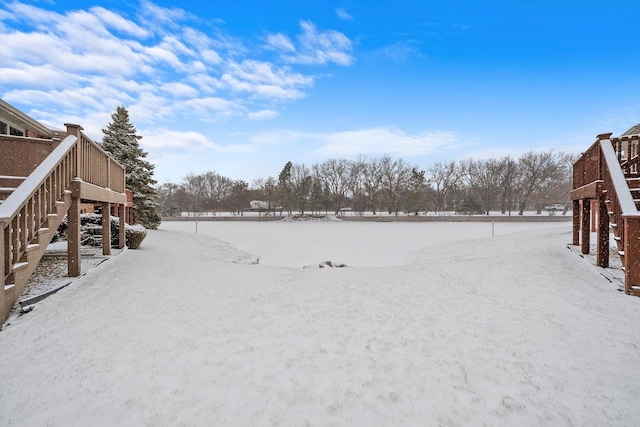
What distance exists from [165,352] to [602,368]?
4.39m

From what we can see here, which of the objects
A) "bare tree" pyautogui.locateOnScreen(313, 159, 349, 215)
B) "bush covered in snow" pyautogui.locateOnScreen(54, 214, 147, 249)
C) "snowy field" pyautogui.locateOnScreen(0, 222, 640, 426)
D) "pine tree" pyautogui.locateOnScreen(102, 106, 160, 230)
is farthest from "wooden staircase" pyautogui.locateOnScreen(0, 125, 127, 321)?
"bare tree" pyautogui.locateOnScreen(313, 159, 349, 215)

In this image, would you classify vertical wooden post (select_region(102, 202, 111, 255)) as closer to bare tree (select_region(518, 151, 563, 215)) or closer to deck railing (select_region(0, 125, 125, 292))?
deck railing (select_region(0, 125, 125, 292))

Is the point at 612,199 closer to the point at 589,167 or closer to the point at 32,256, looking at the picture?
the point at 589,167

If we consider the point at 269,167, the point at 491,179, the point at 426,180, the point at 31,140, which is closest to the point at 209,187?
the point at 269,167

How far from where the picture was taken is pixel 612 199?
18.9ft

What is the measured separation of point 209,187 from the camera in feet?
215

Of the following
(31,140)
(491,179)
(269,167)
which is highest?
(269,167)

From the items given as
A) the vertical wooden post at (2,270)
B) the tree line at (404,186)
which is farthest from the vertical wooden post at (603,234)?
the tree line at (404,186)

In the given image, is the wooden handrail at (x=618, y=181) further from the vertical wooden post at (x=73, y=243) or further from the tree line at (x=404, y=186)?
the tree line at (x=404, y=186)

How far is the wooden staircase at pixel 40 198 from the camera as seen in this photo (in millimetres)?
3752

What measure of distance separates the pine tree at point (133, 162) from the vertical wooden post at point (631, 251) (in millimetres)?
22188

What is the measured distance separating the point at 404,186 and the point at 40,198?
51.5m

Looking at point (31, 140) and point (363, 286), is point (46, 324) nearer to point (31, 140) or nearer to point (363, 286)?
point (31, 140)

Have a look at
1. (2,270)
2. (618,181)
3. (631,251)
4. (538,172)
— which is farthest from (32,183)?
(538,172)
